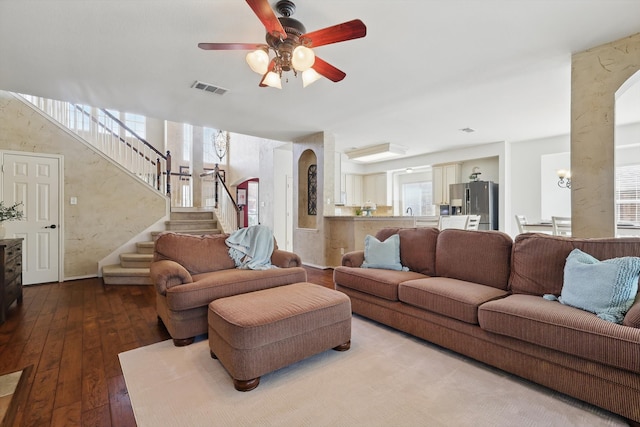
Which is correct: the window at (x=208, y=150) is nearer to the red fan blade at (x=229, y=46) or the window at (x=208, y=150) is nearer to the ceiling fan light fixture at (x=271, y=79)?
the ceiling fan light fixture at (x=271, y=79)

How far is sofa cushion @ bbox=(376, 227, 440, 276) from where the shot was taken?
119 inches

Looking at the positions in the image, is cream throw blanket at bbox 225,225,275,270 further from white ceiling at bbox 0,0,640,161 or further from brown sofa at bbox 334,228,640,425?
white ceiling at bbox 0,0,640,161

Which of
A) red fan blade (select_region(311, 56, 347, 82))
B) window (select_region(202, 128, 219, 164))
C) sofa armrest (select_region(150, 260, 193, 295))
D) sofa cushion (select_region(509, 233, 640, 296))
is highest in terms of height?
window (select_region(202, 128, 219, 164))

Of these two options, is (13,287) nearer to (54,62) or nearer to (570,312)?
(54,62)

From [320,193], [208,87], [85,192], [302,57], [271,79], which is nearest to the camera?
[302,57]

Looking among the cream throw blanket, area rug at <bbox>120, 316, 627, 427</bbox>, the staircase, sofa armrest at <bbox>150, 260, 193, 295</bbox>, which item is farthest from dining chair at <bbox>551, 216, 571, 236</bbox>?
the staircase

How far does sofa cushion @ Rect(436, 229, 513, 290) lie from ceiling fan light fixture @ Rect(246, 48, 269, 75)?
7.49ft

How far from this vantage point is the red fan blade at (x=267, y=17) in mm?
→ 1751

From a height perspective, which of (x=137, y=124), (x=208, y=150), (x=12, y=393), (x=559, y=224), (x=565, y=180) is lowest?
(x=12, y=393)

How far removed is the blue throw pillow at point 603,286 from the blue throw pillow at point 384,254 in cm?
147

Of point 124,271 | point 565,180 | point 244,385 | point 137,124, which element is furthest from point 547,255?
point 137,124

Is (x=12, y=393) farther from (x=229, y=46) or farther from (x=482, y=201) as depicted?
(x=482, y=201)

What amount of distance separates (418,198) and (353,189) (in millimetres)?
2016

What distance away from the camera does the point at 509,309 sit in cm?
189
